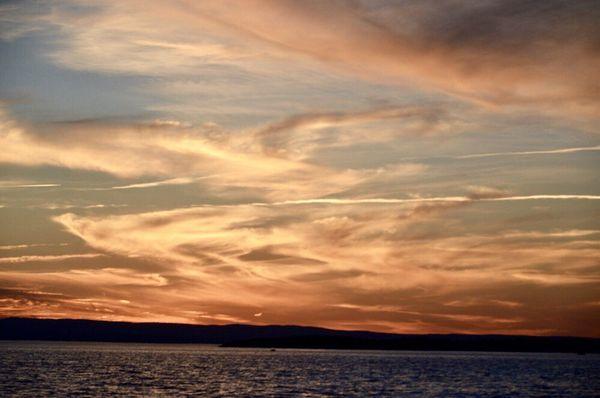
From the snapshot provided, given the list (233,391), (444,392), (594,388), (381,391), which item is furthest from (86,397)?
(594,388)

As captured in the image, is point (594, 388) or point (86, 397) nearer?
point (86, 397)

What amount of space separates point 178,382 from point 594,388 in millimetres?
63621

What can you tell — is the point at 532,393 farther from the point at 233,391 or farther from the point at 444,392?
the point at 233,391

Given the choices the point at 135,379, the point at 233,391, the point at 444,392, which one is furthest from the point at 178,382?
the point at 444,392

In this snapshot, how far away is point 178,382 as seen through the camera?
393ft

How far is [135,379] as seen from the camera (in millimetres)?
124875

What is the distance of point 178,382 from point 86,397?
29.5m

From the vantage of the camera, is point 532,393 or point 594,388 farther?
point 594,388

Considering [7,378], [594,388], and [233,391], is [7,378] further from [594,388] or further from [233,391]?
[594,388]

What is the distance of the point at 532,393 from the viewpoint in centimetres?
10969

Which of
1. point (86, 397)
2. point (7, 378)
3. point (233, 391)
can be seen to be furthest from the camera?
point (7, 378)

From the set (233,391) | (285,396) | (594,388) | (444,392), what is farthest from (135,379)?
(594,388)

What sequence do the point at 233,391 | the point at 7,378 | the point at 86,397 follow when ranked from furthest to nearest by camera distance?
the point at 7,378 < the point at 233,391 < the point at 86,397

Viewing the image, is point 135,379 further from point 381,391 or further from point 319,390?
point 381,391
